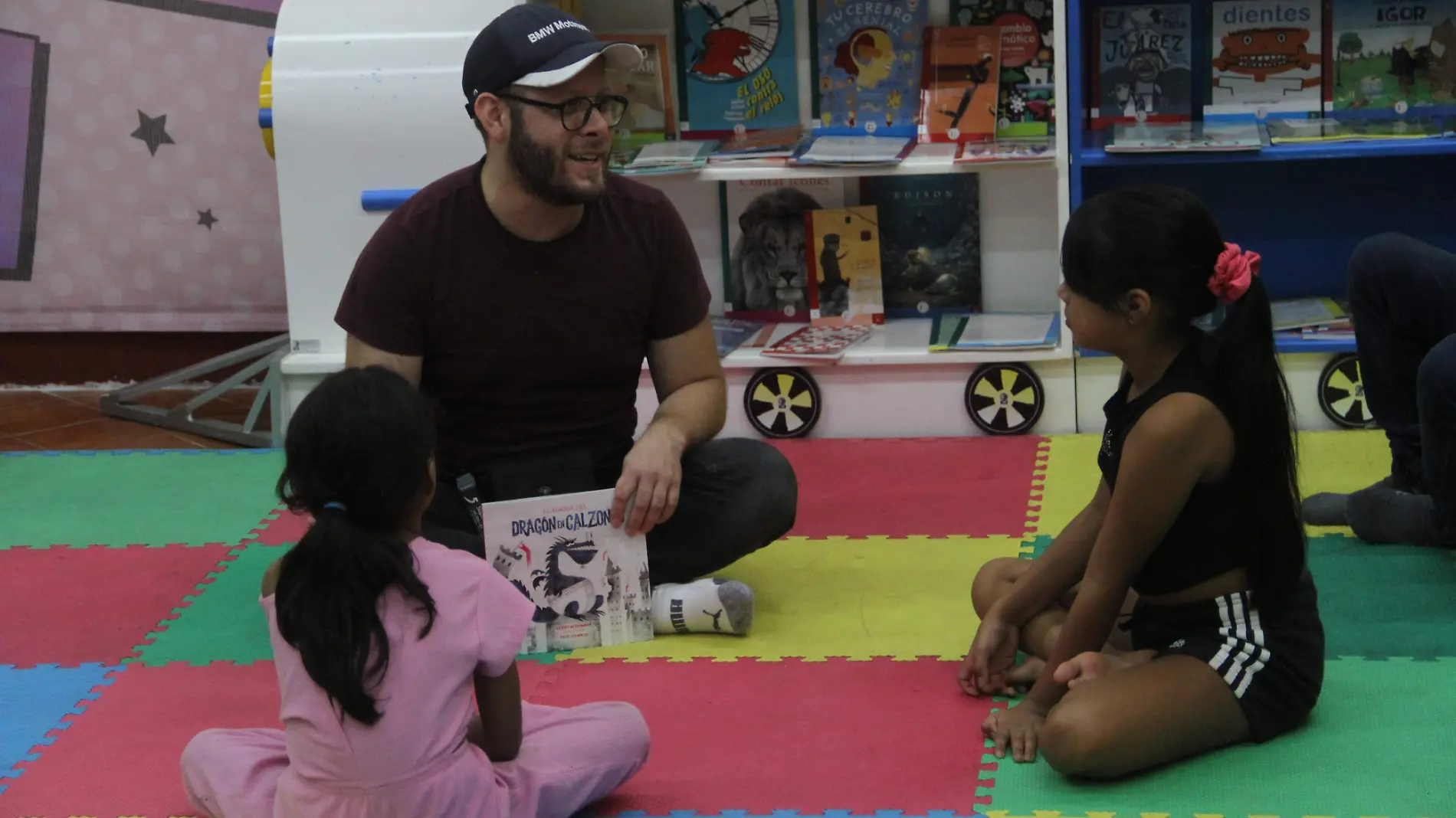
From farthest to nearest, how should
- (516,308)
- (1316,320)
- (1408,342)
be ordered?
1. (1316,320)
2. (1408,342)
3. (516,308)

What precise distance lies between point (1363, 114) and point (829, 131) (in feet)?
3.59

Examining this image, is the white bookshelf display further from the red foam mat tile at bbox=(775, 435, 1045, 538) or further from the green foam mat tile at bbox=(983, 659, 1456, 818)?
the green foam mat tile at bbox=(983, 659, 1456, 818)

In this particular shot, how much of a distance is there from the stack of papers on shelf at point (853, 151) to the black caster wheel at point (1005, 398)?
0.46 meters

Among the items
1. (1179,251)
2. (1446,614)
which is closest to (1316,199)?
(1446,614)

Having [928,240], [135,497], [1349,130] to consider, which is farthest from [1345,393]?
[135,497]

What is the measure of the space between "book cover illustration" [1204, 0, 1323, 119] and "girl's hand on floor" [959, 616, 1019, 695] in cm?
171

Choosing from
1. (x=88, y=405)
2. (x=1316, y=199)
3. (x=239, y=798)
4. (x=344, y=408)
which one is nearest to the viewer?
(x=344, y=408)

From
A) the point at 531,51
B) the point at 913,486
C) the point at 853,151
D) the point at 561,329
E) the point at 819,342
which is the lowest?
the point at 913,486

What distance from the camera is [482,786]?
1734 millimetres

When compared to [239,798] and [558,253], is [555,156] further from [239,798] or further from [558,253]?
[239,798]

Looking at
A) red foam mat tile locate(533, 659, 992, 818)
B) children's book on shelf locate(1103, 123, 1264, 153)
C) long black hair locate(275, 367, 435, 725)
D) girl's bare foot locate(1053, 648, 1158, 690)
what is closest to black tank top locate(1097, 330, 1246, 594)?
girl's bare foot locate(1053, 648, 1158, 690)

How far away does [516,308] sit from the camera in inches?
94.9

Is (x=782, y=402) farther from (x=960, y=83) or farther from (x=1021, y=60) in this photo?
(x=1021, y=60)

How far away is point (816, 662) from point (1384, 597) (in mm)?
833
